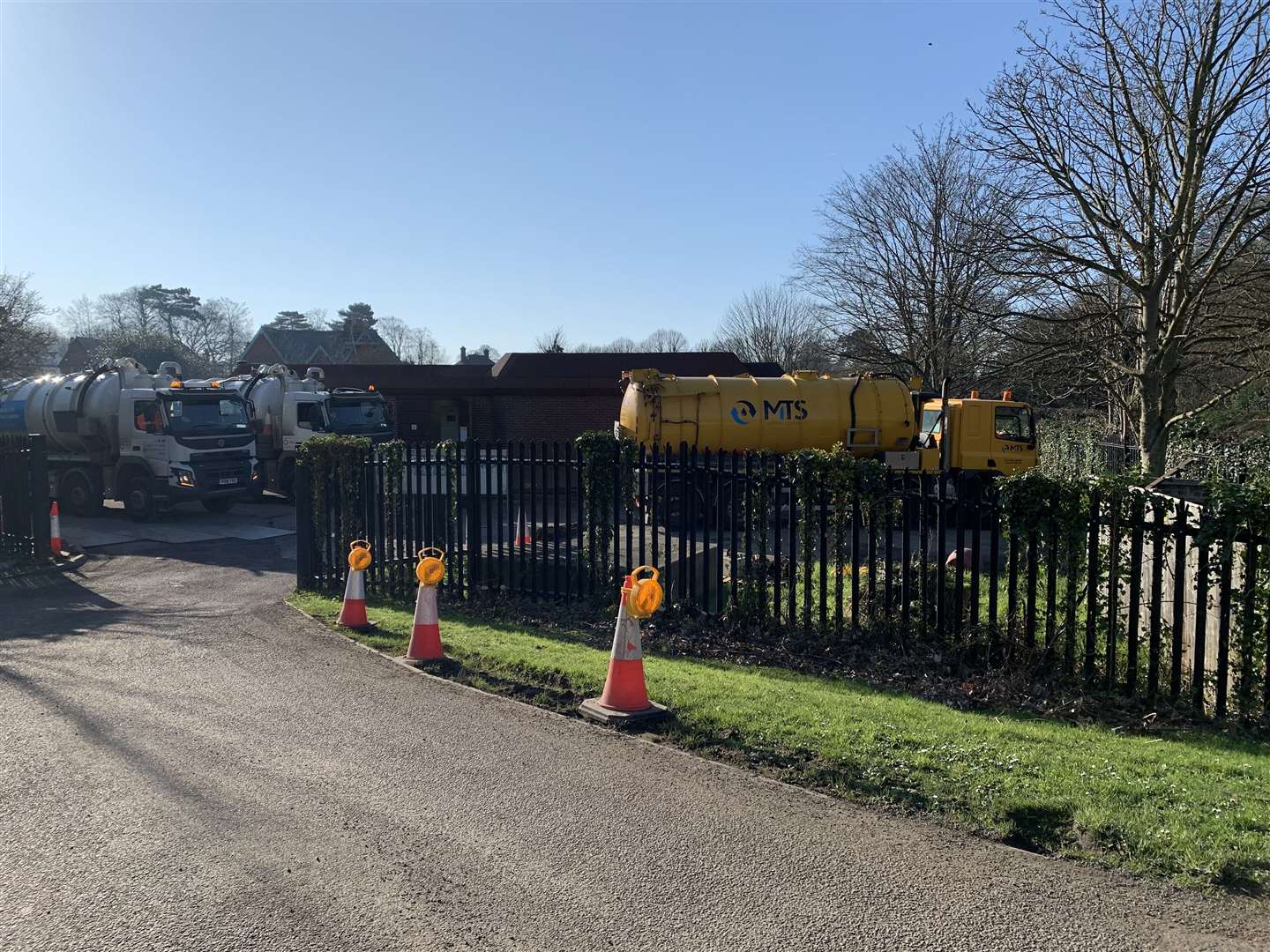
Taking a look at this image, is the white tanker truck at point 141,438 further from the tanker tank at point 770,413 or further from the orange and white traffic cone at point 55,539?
the tanker tank at point 770,413

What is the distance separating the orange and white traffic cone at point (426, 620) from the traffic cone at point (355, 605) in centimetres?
155

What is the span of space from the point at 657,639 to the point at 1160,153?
13290mm

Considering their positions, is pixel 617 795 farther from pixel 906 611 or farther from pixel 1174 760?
pixel 906 611

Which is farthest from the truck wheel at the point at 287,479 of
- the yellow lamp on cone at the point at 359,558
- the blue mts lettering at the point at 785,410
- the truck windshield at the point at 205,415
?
the yellow lamp on cone at the point at 359,558

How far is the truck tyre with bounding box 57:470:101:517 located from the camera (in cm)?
2075

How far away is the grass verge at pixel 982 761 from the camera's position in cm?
414

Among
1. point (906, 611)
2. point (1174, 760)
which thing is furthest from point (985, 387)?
point (1174, 760)

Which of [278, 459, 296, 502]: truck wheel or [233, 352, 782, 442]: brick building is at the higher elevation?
[233, 352, 782, 442]: brick building

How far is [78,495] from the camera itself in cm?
2102

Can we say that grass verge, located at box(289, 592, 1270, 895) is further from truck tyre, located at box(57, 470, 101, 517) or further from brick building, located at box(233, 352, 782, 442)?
brick building, located at box(233, 352, 782, 442)

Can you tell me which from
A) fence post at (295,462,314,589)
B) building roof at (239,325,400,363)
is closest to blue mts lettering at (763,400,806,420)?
fence post at (295,462,314,589)

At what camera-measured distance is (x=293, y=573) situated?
13359 mm

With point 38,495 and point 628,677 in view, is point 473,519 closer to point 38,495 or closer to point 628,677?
point 628,677

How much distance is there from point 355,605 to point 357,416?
15.3 meters
